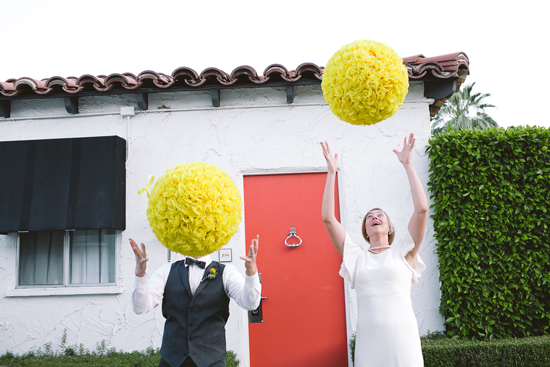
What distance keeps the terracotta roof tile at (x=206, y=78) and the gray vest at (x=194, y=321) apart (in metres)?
3.04

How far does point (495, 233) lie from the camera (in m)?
4.46

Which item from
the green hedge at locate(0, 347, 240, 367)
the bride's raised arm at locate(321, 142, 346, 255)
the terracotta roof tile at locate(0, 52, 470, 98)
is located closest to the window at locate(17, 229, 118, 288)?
the green hedge at locate(0, 347, 240, 367)

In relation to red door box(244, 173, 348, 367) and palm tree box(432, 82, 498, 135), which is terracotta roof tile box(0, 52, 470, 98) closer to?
red door box(244, 173, 348, 367)

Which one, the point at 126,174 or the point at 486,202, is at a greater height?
the point at 126,174

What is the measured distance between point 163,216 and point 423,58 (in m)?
4.78

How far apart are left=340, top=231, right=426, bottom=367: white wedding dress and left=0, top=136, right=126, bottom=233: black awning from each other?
3368mm

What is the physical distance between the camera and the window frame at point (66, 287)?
484cm

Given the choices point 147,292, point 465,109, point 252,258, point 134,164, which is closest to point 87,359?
point 134,164

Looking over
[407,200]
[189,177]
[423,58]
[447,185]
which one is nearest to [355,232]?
[407,200]

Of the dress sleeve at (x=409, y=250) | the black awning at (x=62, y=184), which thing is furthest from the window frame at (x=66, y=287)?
the dress sleeve at (x=409, y=250)

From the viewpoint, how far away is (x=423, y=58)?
532 cm

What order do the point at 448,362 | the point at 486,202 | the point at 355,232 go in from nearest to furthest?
1. the point at 448,362
2. the point at 486,202
3. the point at 355,232

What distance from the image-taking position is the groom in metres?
2.37

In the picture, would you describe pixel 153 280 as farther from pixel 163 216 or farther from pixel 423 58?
pixel 423 58
